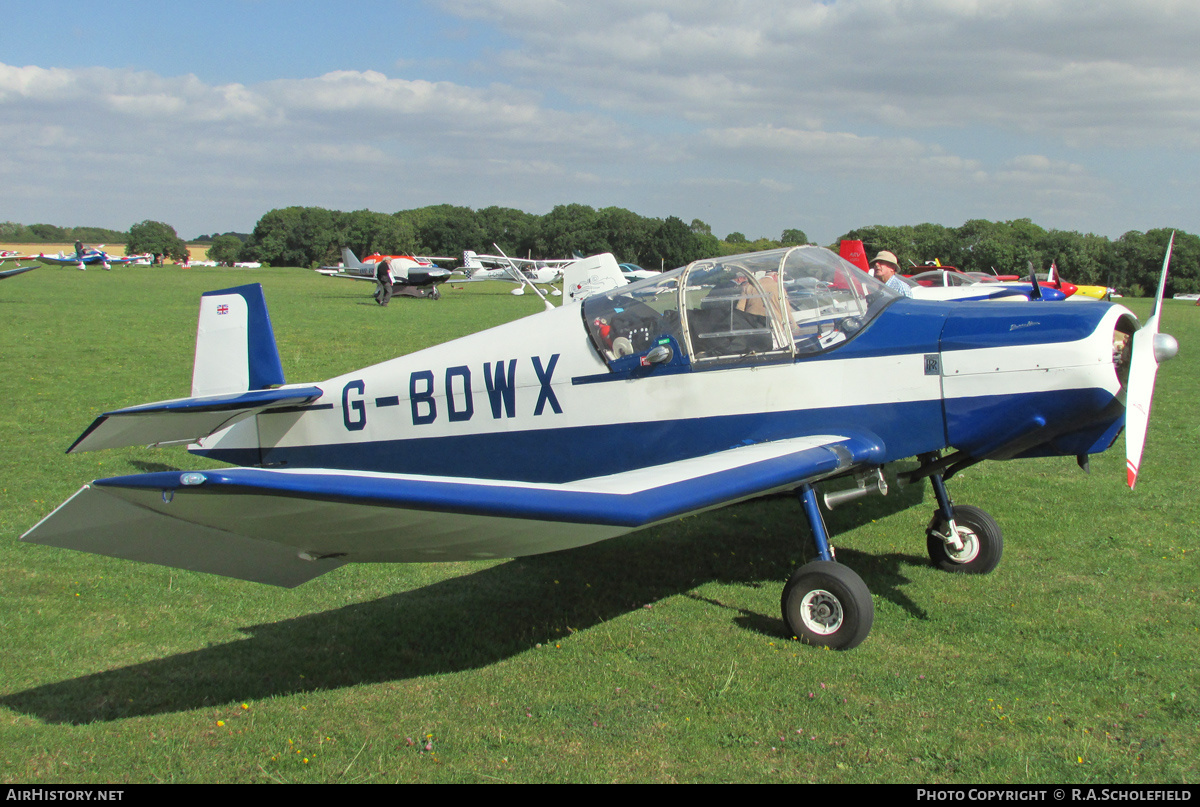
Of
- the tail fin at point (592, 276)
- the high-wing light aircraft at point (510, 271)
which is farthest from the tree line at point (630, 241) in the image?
the tail fin at point (592, 276)

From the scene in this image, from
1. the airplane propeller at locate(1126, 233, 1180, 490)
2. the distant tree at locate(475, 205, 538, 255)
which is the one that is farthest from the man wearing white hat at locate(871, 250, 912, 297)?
the distant tree at locate(475, 205, 538, 255)

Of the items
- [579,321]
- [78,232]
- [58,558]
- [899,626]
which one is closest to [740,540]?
[899,626]

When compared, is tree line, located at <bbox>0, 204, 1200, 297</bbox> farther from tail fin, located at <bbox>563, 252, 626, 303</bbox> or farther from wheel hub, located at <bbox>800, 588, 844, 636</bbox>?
wheel hub, located at <bbox>800, 588, 844, 636</bbox>

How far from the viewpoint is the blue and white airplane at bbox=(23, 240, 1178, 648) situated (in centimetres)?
356

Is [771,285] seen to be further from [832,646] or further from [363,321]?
[363,321]

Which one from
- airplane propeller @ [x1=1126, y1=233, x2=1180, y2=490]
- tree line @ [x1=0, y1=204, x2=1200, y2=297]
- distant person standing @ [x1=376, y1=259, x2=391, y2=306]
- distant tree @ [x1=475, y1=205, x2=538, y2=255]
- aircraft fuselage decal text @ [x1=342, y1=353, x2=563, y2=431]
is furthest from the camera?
distant tree @ [x1=475, y1=205, x2=538, y2=255]

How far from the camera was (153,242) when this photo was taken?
5256 inches

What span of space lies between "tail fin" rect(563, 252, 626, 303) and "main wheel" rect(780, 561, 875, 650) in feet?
38.2

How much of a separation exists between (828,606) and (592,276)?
12131mm

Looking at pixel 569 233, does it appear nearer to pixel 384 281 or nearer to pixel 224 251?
pixel 384 281

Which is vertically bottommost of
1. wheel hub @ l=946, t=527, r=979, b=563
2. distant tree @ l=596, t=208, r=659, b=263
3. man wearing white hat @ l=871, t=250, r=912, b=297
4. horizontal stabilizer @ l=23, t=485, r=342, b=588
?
wheel hub @ l=946, t=527, r=979, b=563

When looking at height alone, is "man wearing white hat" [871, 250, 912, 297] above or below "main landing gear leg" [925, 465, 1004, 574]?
above

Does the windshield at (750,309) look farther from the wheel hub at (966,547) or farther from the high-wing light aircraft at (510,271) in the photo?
the high-wing light aircraft at (510,271)
